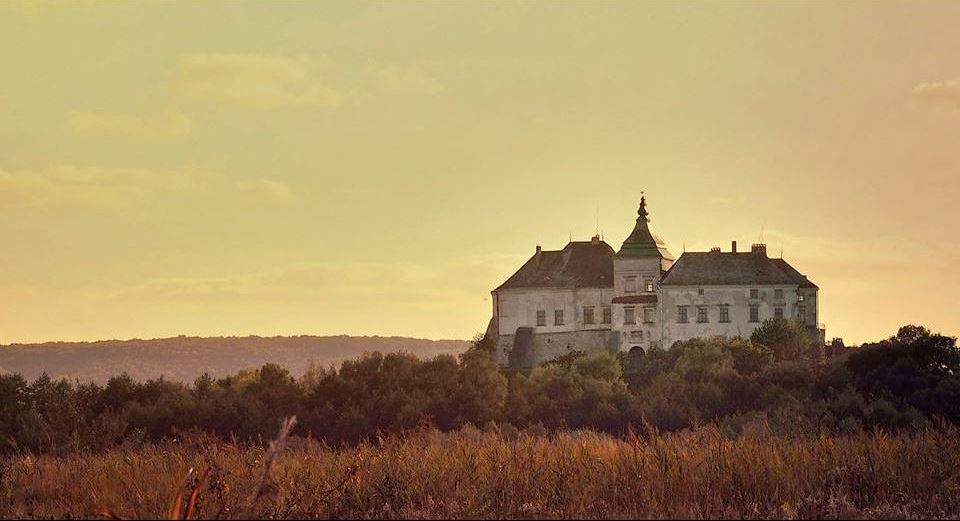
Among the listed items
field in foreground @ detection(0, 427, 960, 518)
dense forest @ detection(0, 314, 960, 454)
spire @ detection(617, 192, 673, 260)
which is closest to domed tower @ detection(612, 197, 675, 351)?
spire @ detection(617, 192, 673, 260)

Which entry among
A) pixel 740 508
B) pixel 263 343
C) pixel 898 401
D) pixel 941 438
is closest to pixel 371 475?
pixel 740 508

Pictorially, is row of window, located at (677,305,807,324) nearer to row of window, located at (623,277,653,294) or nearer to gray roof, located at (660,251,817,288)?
gray roof, located at (660,251,817,288)

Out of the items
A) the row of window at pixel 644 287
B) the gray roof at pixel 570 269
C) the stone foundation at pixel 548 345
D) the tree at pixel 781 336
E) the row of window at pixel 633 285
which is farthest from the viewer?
the gray roof at pixel 570 269

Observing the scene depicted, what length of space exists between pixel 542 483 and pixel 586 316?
233ft

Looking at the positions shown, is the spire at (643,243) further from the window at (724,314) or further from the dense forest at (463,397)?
the dense forest at (463,397)

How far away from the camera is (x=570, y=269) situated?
85.7 m

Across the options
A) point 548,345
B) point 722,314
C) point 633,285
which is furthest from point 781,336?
point 548,345

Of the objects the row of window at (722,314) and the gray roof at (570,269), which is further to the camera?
the gray roof at (570,269)

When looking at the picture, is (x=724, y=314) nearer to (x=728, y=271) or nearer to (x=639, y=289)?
(x=728, y=271)

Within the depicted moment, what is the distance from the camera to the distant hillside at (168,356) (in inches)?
4574

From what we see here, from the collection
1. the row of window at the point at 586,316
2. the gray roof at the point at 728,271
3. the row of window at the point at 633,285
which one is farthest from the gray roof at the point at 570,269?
the gray roof at the point at 728,271

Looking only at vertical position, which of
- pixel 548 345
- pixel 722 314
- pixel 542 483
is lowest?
pixel 542 483

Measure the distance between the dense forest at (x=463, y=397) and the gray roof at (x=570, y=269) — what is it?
31.4 metres

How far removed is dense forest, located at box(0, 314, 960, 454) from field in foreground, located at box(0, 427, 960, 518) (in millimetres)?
18211
